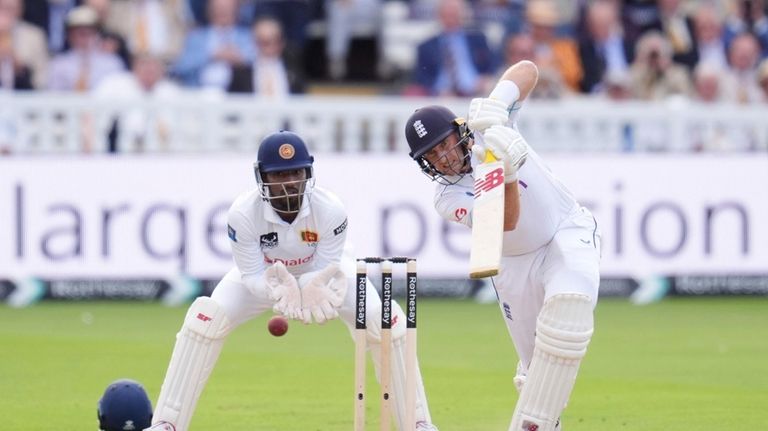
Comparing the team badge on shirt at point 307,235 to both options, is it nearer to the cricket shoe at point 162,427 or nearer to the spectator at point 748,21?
the cricket shoe at point 162,427

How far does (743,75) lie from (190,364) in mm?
9485

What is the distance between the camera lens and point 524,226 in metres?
6.35

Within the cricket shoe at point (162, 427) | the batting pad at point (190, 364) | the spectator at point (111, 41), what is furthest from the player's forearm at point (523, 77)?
the spectator at point (111, 41)

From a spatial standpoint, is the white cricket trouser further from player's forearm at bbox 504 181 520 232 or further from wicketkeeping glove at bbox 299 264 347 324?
wicketkeeping glove at bbox 299 264 347 324

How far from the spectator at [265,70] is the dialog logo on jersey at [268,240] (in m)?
7.50

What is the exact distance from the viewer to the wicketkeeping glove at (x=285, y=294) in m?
6.27

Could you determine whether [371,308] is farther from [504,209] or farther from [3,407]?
[3,407]

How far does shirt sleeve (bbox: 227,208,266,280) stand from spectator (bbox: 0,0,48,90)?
756 cm

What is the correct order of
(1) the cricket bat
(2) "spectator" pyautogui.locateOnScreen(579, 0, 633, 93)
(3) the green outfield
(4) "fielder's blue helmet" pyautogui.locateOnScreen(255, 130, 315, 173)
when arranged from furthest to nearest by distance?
(2) "spectator" pyautogui.locateOnScreen(579, 0, 633, 93) → (3) the green outfield → (4) "fielder's blue helmet" pyautogui.locateOnScreen(255, 130, 315, 173) → (1) the cricket bat

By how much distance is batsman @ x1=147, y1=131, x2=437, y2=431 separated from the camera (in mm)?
6309

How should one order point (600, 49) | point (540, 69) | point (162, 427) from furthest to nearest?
point (600, 49)
point (540, 69)
point (162, 427)

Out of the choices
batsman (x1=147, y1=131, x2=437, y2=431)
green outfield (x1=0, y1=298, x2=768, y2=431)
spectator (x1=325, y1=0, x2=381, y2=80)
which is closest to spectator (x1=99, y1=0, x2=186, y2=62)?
spectator (x1=325, y1=0, x2=381, y2=80)

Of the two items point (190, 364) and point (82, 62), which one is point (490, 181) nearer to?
point (190, 364)

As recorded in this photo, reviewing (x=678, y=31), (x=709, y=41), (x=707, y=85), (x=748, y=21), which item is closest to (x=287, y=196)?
(x=707, y=85)
